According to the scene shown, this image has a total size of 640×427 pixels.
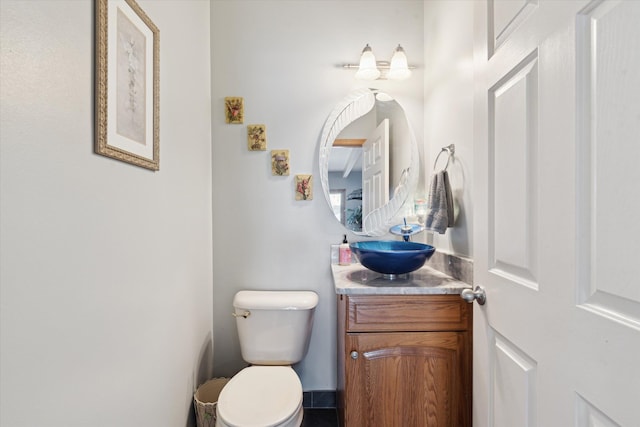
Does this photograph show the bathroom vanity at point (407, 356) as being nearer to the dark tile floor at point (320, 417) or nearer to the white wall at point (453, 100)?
the white wall at point (453, 100)

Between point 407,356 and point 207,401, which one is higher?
point 407,356

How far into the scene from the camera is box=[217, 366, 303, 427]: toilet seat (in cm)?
113

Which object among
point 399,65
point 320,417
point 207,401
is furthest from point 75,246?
point 399,65

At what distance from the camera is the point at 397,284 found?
4.42 ft

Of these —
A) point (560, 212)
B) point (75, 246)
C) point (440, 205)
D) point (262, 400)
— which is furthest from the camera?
point (440, 205)

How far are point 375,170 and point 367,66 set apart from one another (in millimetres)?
607

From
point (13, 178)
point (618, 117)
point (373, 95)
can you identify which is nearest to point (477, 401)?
point (618, 117)

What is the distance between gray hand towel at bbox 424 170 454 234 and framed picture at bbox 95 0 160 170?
1225 millimetres

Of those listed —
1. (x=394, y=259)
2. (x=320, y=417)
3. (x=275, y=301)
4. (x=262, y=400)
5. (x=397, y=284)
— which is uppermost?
(x=394, y=259)

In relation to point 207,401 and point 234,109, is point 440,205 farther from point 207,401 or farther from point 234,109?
point 207,401

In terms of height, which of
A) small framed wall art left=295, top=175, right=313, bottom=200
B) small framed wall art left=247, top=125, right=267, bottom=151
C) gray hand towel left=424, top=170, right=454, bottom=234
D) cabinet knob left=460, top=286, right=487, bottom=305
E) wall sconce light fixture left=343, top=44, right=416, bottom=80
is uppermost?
wall sconce light fixture left=343, top=44, right=416, bottom=80

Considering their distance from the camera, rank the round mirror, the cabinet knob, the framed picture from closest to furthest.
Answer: the framed picture → the cabinet knob → the round mirror

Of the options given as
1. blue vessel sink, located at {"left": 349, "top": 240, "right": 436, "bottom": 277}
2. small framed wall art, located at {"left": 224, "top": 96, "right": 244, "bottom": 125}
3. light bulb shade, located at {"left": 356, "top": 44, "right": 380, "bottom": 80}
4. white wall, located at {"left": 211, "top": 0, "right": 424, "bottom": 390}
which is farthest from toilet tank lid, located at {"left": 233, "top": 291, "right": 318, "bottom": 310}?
light bulb shade, located at {"left": 356, "top": 44, "right": 380, "bottom": 80}

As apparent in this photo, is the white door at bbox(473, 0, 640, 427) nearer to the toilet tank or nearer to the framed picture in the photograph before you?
the toilet tank
